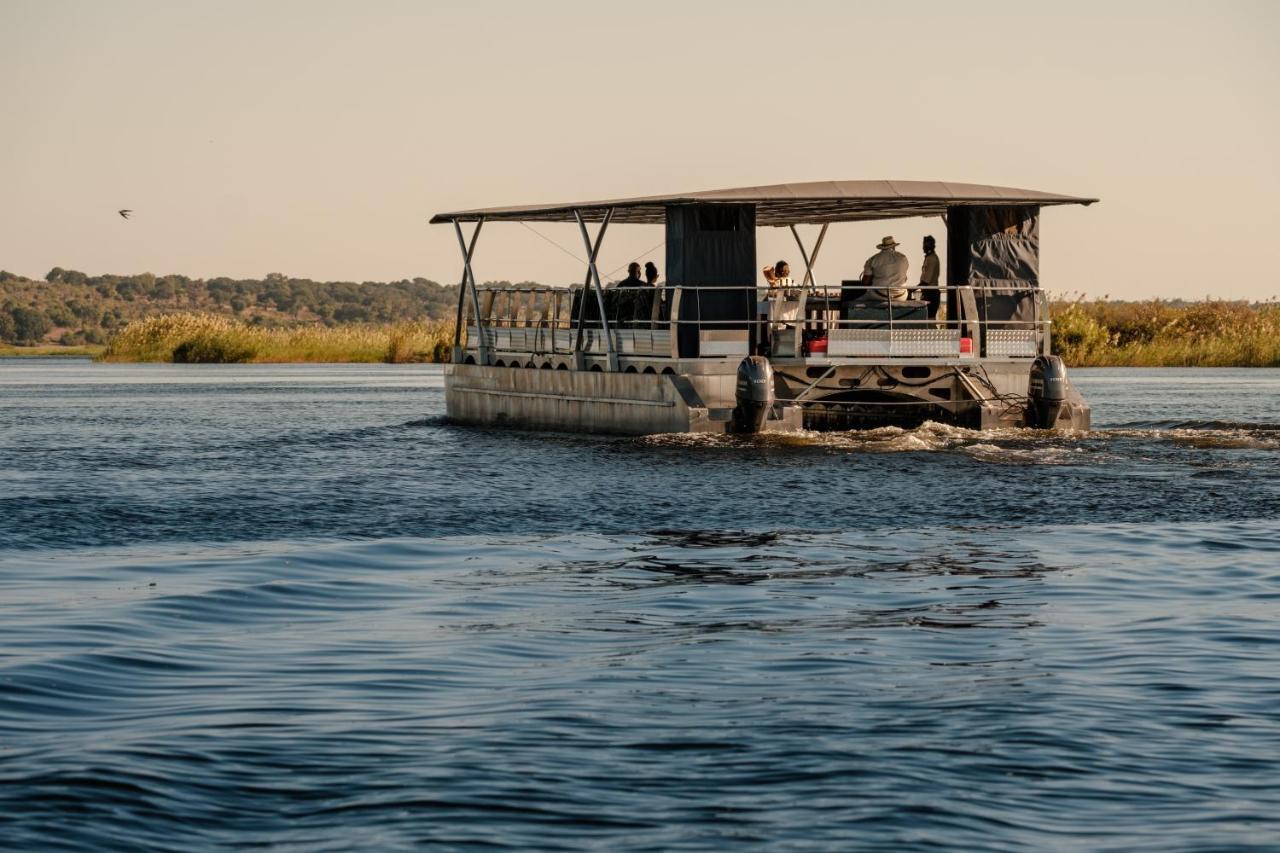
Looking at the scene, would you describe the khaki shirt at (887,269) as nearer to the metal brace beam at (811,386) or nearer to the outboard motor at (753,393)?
the metal brace beam at (811,386)

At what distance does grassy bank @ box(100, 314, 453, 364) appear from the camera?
75.6 metres

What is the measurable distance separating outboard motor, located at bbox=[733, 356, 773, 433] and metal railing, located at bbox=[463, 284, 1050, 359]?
730 millimetres

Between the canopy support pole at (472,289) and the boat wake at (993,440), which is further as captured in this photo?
the canopy support pole at (472,289)

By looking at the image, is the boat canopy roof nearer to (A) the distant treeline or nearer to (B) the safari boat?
(B) the safari boat

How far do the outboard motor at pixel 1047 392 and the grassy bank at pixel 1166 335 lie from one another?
32869 millimetres

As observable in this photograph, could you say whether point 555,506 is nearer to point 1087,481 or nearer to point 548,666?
point 1087,481

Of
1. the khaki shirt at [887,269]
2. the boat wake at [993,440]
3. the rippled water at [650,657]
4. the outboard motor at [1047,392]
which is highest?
the khaki shirt at [887,269]

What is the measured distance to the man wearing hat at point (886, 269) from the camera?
27.1 meters

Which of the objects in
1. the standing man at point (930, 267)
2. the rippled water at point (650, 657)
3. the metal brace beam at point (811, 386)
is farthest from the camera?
the standing man at point (930, 267)

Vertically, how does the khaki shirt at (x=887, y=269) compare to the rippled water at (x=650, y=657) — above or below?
above

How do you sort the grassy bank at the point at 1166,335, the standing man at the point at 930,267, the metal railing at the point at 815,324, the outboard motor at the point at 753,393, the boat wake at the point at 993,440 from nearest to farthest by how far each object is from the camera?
the boat wake at the point at 993,440
the outboard motor at the point at 753,393
the metal railing at the point at 815,324
the standing man at the point at 930,267
the grassy bank at the point at 1166,335

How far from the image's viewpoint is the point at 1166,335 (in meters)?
62.9

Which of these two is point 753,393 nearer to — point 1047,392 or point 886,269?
point 886,269

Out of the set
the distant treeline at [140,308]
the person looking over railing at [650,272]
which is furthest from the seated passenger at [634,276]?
the distant treeline at [140,308]
